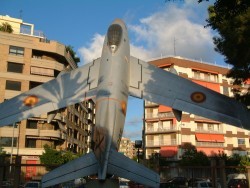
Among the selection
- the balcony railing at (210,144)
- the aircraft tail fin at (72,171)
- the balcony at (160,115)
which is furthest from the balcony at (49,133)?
the aircraft tail fin at (72,171)

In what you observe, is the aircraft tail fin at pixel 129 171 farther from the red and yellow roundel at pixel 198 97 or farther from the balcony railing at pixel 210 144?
the balcony railing at pixel 210 144

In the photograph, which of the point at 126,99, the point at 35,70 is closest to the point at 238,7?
the point at 126,99

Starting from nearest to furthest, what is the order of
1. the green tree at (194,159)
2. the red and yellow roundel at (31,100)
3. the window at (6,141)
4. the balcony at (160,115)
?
1. the red and yellow roundel at (31,100)
2. the green tree at (194,159)
3. the window at (6,141)
4. the balcony at (160,115)

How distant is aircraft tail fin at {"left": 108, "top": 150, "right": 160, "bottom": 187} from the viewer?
17.5m

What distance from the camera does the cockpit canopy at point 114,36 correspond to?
22.1 metres

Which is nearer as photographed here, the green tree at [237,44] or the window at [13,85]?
the green tree at [237,44]

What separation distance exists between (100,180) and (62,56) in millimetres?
60379

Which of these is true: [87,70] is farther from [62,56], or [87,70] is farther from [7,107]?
[62,56]

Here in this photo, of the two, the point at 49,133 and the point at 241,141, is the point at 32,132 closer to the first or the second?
the point at 49,133

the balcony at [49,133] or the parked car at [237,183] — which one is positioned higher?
the balcony at [49,133]

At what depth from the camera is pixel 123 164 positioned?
17.7 metres

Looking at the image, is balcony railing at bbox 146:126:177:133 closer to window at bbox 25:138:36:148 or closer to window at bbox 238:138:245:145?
window at bbox 238:138:245:145

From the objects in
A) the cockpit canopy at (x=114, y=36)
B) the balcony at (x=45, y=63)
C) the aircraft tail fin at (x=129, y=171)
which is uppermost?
the balcony at (x=45, y=63)

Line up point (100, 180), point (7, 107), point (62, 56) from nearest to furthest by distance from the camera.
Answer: point (100, 180) < point (7, 107) < point (62, 56)
